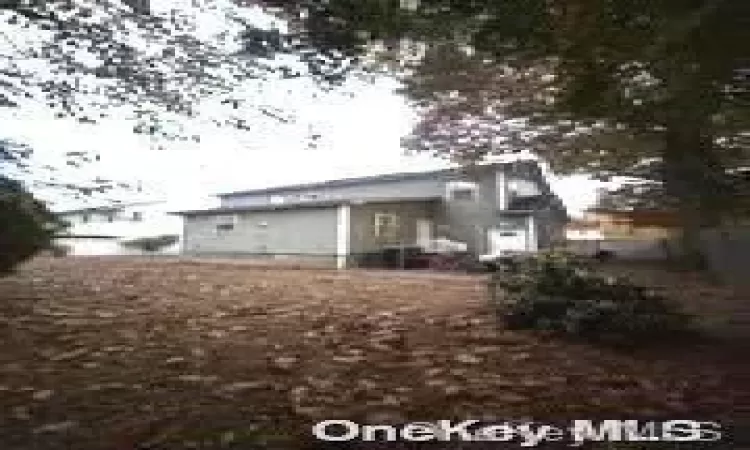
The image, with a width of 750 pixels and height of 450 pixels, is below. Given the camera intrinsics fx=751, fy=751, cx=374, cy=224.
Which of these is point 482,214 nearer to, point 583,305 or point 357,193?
point 357,193

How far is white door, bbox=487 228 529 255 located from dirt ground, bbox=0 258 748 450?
4462mm

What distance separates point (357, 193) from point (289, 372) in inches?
668

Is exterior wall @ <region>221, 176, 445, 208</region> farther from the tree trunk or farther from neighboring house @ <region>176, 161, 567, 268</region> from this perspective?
the tree trunk

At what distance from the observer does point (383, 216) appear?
21.5 metres

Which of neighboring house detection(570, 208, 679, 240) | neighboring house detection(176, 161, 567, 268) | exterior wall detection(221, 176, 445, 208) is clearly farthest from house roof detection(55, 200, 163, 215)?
exterior wall detection(221, 176, 445, 208)

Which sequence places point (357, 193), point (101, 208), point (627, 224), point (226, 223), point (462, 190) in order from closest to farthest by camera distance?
1. point (101, 208)
2. point (627, 224)
3. point (462, 190)
4. point (357, 193)
5. point (226, 223)

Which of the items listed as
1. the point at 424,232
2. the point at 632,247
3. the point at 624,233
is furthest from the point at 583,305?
the point at 424,232

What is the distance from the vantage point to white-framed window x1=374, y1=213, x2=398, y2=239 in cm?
2086

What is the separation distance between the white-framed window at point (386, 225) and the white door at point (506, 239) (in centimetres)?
530

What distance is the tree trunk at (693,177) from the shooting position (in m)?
9.27

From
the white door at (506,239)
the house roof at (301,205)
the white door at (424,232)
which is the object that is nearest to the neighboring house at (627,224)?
the white door at (506,239)

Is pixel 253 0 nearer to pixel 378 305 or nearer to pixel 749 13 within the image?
pixel 378 305

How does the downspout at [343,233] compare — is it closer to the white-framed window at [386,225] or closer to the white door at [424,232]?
the white-framed window at [386,225]

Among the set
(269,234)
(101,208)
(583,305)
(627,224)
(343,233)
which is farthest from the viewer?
(269,234)
